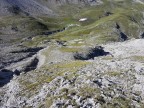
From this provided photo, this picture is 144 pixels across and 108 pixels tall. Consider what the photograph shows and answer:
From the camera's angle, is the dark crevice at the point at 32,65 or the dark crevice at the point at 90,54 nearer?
the dark crevice at the point at 32,65

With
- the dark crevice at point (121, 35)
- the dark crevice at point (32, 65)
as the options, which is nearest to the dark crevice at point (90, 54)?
the dark crevice at point (32, 65)

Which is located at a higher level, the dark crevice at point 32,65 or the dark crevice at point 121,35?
the dark crevice at point 32,65

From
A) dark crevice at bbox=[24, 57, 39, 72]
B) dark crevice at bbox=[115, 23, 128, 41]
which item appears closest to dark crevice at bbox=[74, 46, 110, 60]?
dark crevice at bbox=[24, 57, 39, 72]

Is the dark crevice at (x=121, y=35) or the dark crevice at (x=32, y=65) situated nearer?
the dark crevice at (x=32, y=65)

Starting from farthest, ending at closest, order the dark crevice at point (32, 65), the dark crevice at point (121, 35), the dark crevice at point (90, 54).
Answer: the dark crevice at point (121, 35)
the dark crevice at point (90, 54)
the dark crevice at point (32, 65)

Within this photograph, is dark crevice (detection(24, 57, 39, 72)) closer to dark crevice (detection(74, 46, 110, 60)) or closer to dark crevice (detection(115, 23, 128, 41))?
dark crevice (detection(74, 46, 110, 60))

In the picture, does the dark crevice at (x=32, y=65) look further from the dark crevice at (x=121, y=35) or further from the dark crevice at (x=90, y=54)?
the dark crevice at (x=121, y=35)

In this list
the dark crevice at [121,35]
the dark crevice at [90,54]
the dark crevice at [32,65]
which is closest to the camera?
the dark crevice at [32,65]

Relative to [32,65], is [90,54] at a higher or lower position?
higher

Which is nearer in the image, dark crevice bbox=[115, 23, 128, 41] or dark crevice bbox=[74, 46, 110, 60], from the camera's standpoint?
dark crevice bbox=[74, 46, 110, 60]

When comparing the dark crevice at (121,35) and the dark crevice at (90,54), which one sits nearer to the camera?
the dark crevice at (90,54)

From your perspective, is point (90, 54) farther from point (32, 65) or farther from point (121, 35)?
point (121, 35)

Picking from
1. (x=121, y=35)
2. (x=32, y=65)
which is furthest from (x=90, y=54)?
(x=121, y=35)
